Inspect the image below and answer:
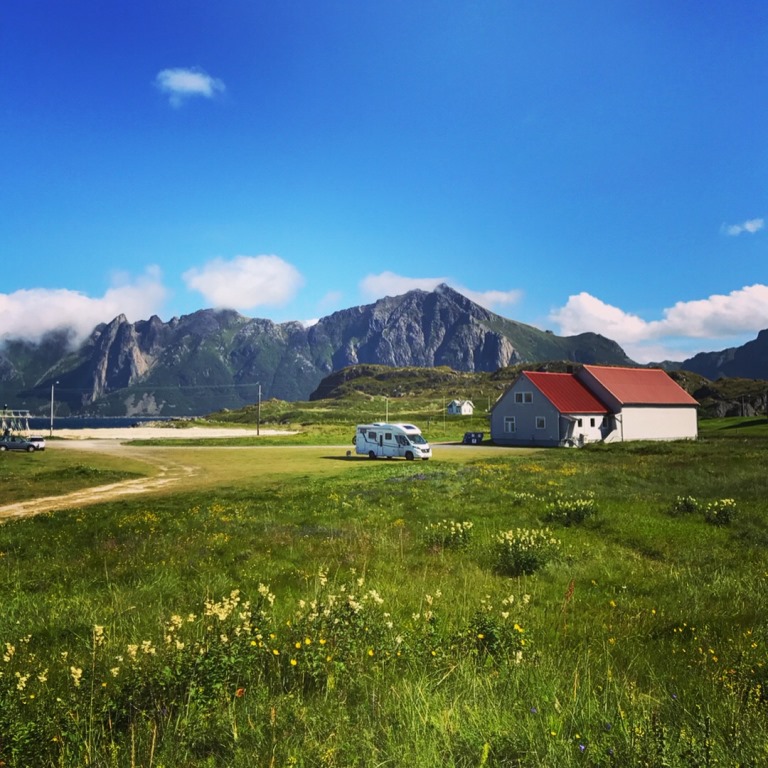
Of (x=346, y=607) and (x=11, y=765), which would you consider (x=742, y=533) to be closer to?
(x=346, y=607)

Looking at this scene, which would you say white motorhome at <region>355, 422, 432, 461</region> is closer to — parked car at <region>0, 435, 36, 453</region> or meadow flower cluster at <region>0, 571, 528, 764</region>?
parked car at <region>0, 435, 36, 453</region>

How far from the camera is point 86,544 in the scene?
45.9 ft

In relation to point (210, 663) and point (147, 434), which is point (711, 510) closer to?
point (210, 663)

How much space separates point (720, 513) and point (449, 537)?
8313 mm

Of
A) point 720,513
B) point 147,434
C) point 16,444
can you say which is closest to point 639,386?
point 720,513

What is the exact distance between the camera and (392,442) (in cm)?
4872

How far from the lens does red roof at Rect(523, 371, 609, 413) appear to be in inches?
2630

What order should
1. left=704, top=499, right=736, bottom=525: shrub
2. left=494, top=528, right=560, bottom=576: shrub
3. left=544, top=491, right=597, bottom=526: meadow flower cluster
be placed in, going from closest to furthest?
left=494, top=528, right=560, bottom=576: shrub, left=704, top=499, right=736, bottom=525: shrub, left=544, top=491, right=597, bottom=526: meadow flower cluster

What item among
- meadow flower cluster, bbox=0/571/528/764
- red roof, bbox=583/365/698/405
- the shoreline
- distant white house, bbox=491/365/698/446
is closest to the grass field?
meadow flower cluster, bbox=0/571/528/764

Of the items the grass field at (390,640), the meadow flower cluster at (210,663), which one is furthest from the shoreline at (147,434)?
the meadow flower cluster at (210,663)

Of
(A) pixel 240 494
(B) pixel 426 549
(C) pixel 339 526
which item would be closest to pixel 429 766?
(B) pixel 426 549

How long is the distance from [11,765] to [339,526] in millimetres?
11523

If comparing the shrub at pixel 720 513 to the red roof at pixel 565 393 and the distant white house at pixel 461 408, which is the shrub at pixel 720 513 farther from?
the distant white house at pixel 461 408

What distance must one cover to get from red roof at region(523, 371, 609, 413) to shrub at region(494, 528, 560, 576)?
184 feet
